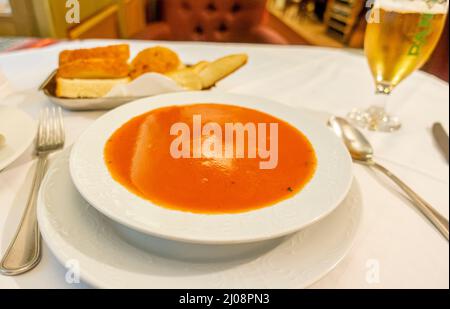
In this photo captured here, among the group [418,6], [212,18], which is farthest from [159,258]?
[212,18]

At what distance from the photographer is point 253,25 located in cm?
204

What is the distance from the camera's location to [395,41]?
2.56ft

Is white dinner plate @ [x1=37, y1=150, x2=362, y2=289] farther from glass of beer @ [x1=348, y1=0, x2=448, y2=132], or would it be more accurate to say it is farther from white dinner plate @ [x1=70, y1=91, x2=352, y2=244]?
glass of beer @ [x1=348, y1=0, x2=448, y2=132]

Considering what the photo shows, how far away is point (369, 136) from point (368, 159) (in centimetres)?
14

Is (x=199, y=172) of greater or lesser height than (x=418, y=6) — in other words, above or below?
below

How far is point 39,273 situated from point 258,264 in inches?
10.2

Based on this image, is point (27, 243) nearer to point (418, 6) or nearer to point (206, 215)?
point (206, 215)

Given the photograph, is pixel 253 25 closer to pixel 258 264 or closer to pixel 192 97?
pixel 192 97

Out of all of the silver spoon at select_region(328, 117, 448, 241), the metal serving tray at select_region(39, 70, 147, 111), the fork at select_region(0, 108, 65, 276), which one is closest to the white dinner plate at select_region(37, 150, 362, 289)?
the fork at select_region(0, 108, 65, 276)

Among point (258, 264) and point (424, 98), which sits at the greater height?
point (258, 264)

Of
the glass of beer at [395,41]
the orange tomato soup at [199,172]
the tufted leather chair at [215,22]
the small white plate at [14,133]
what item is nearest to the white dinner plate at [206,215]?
the orange tomato soup at [199,172]

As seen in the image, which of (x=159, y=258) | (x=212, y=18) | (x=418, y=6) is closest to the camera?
(x=159, y=258)

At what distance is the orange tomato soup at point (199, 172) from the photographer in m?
0.44

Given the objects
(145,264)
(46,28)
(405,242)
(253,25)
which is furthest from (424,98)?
(253,25)
